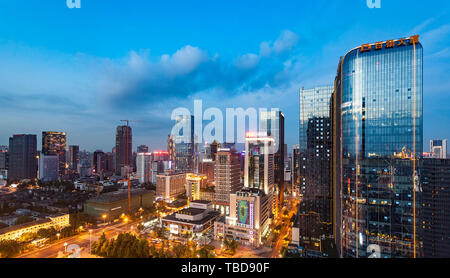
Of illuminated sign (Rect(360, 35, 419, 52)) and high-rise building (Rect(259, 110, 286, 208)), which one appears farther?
high-rise building (Rect(259, 110, 286, 208))

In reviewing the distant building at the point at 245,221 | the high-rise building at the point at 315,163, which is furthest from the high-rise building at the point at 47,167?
the high-rise building at the point at 315,163

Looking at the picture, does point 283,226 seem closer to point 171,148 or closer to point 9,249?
point 9,249

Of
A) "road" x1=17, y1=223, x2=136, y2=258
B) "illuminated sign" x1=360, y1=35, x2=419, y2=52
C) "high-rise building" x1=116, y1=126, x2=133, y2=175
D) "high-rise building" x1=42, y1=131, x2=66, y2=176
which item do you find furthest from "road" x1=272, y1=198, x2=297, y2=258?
"high-rise building" x1=42, y1=131, x2=66, y2=176

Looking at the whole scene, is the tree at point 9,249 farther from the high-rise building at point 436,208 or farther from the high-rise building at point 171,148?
the high-rise building at point 171,148

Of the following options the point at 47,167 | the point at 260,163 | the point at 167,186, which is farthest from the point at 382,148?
the point at 47,167

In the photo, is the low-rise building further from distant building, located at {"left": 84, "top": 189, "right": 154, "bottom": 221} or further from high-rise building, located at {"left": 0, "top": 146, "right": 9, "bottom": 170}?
high-rise building, located at {"left": 0, "top": 146, "right": 9, "bottom": 170}
